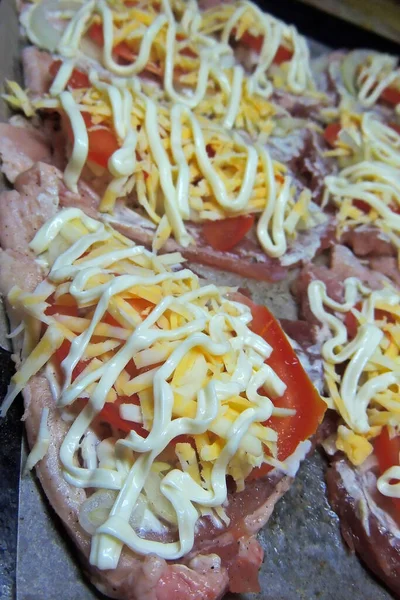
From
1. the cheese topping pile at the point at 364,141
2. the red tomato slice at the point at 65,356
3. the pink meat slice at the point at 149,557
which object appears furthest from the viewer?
the cheese topping pile at the point at 364,141

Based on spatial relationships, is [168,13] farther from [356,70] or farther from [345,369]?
[345,369]

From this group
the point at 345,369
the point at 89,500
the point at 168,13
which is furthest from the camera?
the point at 168,13

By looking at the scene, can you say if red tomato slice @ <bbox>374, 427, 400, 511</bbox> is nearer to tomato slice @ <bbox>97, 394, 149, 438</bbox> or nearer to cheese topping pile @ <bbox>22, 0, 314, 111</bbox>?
tomato slice @ <bbox>97, 394, 149, 438</bbox>

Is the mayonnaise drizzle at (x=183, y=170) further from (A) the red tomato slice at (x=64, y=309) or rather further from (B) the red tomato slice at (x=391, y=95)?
(B) the red tomato slice at (x=391, y=95)

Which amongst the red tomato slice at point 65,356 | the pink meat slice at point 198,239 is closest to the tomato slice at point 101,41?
the pink meat slice at point 198,239

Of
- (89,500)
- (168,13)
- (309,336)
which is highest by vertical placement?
(168,13)

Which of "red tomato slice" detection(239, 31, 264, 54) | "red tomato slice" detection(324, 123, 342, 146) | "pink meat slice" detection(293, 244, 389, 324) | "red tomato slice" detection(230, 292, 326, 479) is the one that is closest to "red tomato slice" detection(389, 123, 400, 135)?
"red tomato slice" detection(324, 123, 342, 146)

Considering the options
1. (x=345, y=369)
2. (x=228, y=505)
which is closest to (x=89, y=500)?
(x=228, y=505)

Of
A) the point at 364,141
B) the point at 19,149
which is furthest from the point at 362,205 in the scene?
the point at 19,149
